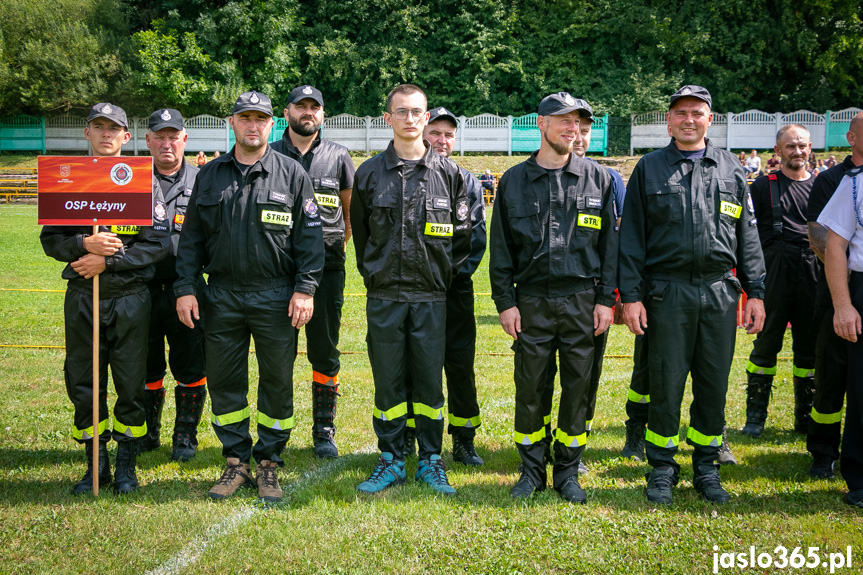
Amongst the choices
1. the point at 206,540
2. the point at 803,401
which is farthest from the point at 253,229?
the point at 803,401

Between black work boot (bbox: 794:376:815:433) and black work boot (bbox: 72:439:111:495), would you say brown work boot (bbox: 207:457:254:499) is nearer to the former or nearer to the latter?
black work boot (bbox: 72:439:111:495)

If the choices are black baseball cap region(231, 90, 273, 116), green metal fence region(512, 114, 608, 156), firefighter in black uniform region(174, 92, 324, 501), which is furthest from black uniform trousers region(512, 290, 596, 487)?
green metal fence region(512, 114, 608, 156)

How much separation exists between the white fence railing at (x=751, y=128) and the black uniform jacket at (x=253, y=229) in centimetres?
3563

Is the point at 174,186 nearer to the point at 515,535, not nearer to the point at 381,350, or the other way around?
the point at 381,350

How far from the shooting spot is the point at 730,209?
4.98 meters

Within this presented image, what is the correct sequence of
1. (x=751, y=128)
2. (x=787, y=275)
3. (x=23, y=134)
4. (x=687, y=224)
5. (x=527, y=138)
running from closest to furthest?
(x=687, y=224) → (x=787, y=275) → (x=751, y=128) → (x=527, y=138) → (x=23, y=134)

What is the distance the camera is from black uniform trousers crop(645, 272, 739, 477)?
193 inches

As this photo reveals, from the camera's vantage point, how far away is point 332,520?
14.8 feet

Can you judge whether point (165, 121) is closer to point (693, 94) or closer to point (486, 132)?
point (693, 94)

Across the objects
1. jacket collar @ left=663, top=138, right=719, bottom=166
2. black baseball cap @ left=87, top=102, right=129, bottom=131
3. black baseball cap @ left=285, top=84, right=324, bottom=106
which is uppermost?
black baseball cap @ left=285, top=84, right=324, bottom=106

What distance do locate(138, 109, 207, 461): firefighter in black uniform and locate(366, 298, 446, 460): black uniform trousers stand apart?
177 centimetres

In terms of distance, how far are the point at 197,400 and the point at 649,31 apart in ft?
132

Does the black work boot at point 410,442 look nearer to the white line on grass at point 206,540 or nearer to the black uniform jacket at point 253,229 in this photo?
the white line on grass at point 206,540

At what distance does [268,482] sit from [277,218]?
184 centimetres
